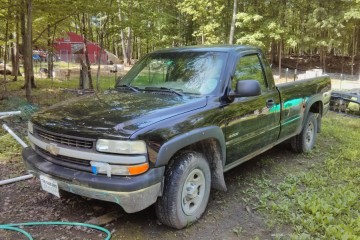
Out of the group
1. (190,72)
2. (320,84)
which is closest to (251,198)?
(190,72)

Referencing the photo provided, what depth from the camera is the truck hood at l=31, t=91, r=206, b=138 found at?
2818 millimetres

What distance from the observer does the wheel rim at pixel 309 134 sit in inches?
234

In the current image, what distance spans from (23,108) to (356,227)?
735 centimetres

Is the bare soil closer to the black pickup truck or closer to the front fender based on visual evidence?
the black pickup truck

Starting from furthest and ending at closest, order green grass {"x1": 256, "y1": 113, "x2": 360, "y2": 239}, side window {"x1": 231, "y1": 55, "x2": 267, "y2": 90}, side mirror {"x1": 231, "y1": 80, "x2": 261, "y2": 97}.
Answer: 1. side window {"x1": 231, "y1": 55, "x2": 267, "y2": 90}
2. side mirror {"x1": 231, "y1": 80, "x2": 261, "y2": 97}
3. green grass {"x1": 256, "y1": 113, "x2": 360, "y2": 239}

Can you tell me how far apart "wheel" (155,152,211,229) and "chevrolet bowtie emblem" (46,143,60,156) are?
1.01m

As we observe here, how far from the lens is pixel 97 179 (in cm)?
278

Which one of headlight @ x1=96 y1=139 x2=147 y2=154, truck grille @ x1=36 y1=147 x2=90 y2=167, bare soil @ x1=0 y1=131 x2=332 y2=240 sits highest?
headlight @ x1=96 y1=139 x2=147 y2=154

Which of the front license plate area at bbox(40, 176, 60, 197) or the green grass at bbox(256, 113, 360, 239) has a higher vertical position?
the front license plate area at bbox(40, 176, 60, 197)

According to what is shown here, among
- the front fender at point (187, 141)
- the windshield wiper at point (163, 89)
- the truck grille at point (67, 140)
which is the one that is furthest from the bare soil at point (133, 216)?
the windshield wiper at point (163, 89)

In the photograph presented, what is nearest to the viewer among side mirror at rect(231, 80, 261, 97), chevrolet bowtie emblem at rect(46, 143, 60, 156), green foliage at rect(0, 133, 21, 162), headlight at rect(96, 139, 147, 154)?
headlight at rect(96, 139, 147, 154)

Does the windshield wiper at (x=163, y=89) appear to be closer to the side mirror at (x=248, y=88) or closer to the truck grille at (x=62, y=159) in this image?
the side mirror at (x=248, y=88)

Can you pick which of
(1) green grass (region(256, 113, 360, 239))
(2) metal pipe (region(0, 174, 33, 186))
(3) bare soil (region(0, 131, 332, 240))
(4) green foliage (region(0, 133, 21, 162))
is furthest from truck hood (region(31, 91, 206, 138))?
(4) green foliage (region(0, 133, 21, 162))

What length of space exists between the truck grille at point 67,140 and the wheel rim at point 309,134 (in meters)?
4.29
